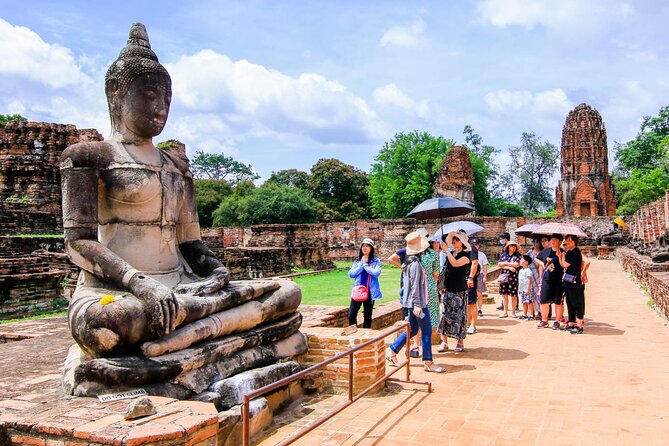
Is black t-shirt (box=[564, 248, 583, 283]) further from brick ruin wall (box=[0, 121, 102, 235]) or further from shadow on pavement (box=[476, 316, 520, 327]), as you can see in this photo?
brick ruin wall (box=[0, 121, 102, 235])

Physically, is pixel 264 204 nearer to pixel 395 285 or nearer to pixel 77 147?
pixel 395 285

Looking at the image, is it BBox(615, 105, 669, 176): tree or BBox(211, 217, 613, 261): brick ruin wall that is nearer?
BBox(211, 217, 613, 261): brick ruin wall

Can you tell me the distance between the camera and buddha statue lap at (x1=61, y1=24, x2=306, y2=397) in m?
3.61

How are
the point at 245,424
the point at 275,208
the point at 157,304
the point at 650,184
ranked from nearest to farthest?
the point at 245,424, the point at 157,304, the point at 275,208, the point at 650,184


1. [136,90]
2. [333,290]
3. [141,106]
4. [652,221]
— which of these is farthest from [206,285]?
[652,221]

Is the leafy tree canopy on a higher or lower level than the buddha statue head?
higher

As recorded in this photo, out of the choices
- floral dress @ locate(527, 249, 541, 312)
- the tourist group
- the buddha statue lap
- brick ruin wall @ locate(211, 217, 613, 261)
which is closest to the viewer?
the buddha statue lap

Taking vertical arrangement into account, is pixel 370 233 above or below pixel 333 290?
above

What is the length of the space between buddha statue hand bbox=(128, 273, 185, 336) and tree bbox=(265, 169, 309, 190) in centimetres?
4549

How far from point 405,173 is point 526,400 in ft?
117

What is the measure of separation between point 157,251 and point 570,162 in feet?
150

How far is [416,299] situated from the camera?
5746mm

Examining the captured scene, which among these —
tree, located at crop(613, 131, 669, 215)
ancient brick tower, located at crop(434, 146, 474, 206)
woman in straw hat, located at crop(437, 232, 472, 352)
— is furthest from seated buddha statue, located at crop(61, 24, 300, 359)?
tree, located at crop(613, 131, 669, 215)

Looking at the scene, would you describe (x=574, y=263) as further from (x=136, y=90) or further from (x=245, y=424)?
(x=245, y=424)
